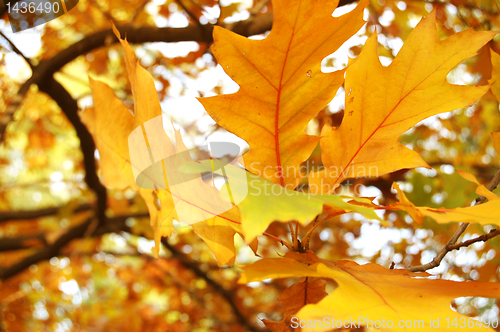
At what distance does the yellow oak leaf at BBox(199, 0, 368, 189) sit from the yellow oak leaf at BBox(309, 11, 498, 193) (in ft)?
0.15

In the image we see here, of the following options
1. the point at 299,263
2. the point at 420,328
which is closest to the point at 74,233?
the point at 299,263

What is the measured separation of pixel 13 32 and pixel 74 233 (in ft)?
4.41

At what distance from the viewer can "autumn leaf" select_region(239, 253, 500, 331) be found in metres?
0.37

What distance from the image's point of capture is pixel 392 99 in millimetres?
525

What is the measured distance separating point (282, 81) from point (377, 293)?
319 millimetres

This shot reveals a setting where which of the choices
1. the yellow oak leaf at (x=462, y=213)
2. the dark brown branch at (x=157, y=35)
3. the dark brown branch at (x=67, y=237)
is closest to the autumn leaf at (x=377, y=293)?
the yellow oak leaf at (x=462, y=213)

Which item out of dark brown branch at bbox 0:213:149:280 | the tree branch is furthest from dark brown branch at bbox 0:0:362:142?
the tree branch

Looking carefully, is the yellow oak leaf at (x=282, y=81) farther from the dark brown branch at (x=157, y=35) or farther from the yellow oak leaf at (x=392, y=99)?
the dark brown branch at (x=157, y=35)

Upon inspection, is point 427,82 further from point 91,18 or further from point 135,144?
point 91,18

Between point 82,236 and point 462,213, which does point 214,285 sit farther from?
point 462,213

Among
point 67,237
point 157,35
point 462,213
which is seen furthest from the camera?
point 67,237

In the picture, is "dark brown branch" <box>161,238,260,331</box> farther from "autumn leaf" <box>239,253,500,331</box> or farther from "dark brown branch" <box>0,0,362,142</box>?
"autumn leaf" <box>239,253,500,331</box>

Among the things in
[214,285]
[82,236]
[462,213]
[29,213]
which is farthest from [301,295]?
[29,213]

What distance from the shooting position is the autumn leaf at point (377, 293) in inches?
14.6
